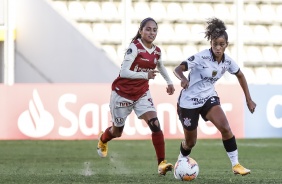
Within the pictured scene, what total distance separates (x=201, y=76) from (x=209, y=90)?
19 centimetres

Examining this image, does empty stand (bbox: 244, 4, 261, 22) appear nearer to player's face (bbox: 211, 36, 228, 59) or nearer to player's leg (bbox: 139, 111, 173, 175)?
player's leg (bbox: 139, 111, 173, 175)

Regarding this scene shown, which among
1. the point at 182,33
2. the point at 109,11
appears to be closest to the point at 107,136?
the point at 109,11

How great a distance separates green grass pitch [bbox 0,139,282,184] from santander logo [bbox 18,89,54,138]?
3.32 feet

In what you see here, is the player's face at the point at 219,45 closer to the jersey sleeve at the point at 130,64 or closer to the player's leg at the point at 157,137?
the jersey sleeve at the point at 130,64

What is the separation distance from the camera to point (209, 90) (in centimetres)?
1038

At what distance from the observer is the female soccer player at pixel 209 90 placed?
10148mm

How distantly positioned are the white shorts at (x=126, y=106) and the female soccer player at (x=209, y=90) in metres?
0.85

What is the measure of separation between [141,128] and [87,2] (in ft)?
23.1

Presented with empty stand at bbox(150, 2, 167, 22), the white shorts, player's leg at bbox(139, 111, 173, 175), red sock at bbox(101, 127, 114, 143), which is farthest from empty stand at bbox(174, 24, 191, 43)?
player's leg at bbox(139, 111, 173, 175)

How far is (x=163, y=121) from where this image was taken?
21141 mm

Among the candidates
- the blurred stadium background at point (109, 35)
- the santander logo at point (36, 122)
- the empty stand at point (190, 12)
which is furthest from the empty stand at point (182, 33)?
the santander logo at point (36, 122)

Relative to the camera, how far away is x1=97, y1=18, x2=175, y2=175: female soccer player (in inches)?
429

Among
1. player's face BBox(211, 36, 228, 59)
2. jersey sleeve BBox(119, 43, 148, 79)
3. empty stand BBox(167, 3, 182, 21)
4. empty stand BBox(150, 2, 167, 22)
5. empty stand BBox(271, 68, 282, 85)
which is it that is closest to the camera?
player's face BBox(211, 36, 228, 59)

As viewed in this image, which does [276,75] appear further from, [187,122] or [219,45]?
[219,45]
